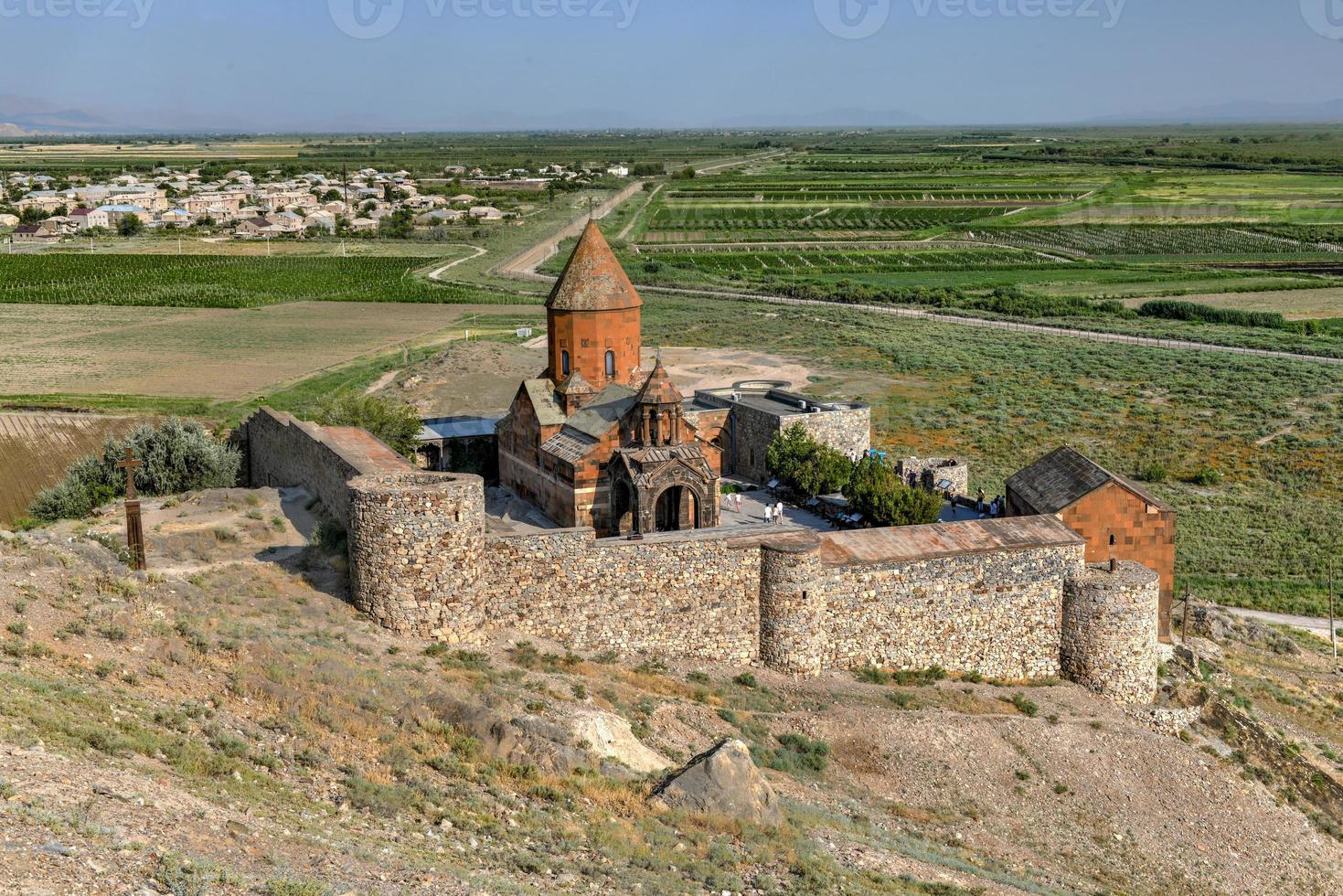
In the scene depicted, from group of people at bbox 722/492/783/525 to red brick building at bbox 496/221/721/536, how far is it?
3.12 ft

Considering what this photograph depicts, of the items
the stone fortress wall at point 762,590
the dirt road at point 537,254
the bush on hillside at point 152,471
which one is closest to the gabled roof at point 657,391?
the stone fortress wall at point 762,590

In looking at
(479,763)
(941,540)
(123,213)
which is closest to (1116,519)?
(941,540)

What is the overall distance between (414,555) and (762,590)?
529 centimetres

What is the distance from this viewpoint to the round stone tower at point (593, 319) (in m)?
25.5

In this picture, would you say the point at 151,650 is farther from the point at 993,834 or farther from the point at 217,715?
the point at 993,834

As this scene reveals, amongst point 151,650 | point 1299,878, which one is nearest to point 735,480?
point 1299,878

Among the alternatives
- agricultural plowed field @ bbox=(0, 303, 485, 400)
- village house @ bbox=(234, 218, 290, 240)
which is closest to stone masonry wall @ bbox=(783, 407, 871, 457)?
agricultural plowed field @ bbox=(0, 303, 485, 400)

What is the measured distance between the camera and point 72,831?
29.8 ft

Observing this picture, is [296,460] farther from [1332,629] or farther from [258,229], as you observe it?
[258,229]

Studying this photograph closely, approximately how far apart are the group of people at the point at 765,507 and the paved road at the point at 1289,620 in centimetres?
985

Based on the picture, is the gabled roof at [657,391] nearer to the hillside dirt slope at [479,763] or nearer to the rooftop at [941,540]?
the rooftop at [941,540]

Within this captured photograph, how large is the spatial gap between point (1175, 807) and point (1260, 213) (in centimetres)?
11720

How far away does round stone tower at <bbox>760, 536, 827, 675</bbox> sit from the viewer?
1939 centimetres

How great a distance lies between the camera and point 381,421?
28938 mm
